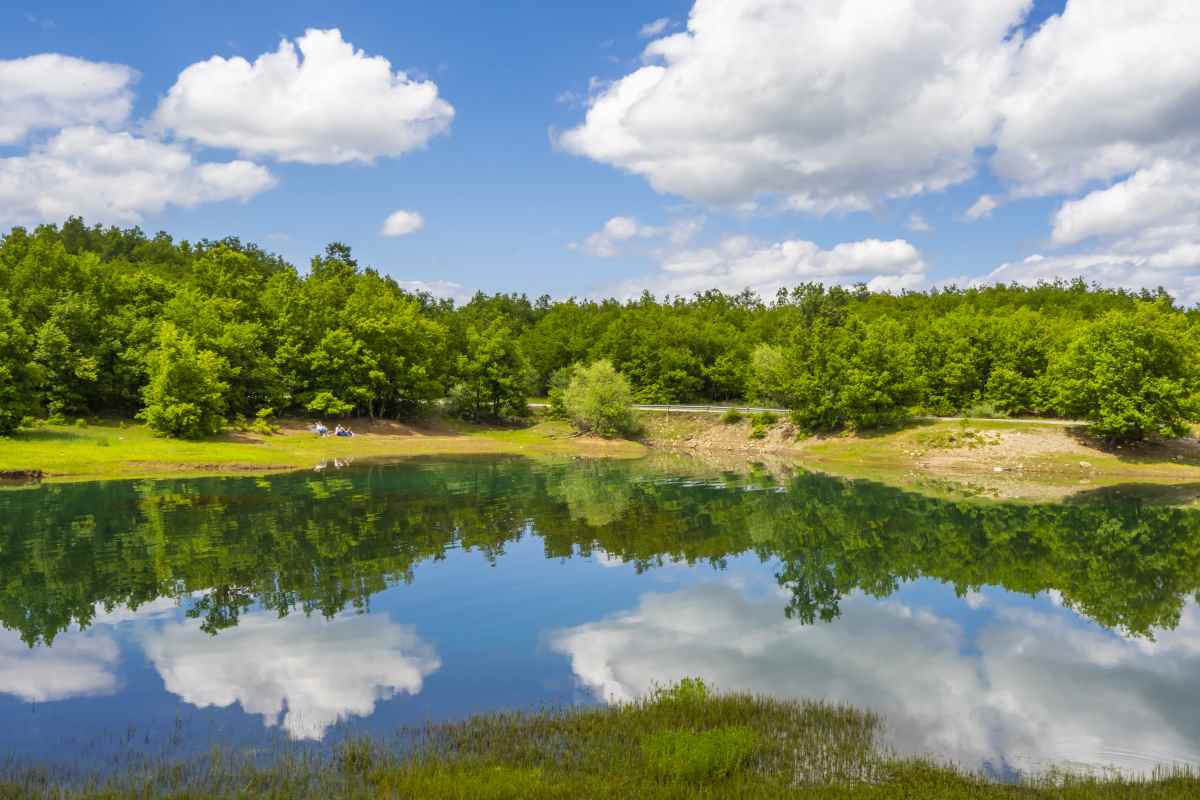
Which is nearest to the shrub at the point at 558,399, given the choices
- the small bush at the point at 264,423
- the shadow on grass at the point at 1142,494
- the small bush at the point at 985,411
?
the small bush at the point at 264,423

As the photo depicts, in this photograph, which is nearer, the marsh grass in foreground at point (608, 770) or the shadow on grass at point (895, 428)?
the marsh grass in foreground at point (608, 770)

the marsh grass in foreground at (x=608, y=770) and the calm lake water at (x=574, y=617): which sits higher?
the marsh grass in foreground at (x=608, y=770)

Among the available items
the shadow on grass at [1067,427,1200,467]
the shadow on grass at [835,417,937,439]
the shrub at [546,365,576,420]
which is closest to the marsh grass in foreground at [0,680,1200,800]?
the shadow on grass at [1067,427,1200,467]

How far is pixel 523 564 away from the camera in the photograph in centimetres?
4038

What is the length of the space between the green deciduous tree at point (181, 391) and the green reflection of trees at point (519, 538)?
22375mm

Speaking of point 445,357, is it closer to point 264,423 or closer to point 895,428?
point 264,423

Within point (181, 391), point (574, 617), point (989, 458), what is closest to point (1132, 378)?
point (989, 458)

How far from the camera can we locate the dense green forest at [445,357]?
7888 centimetres

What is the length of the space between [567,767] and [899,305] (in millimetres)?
171912

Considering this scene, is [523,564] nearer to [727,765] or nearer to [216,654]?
[216,654]

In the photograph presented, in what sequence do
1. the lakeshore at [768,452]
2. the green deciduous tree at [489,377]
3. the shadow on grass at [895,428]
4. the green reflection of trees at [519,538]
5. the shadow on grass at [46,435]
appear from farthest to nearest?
the green deciduous tree at [489,377] < the shadow on grass at [895,428] < the shadow on grass at [46,435] < the lakeshore at [768,452] < the green reflection of trees at [519,538]

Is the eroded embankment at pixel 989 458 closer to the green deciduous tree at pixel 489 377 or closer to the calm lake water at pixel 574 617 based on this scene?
the calm lake water at pixel 574 617

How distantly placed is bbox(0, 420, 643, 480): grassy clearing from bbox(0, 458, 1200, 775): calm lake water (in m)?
14.6

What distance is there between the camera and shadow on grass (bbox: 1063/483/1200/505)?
60062 millimetres
